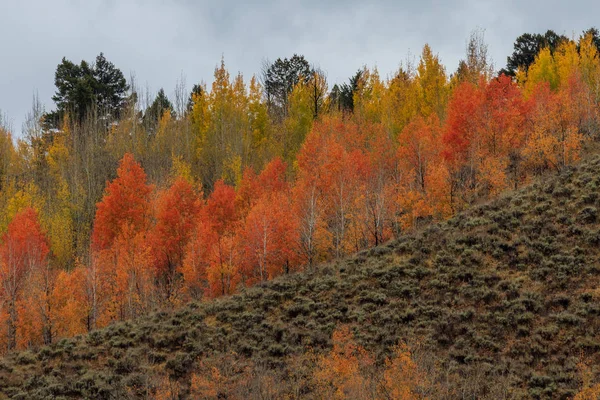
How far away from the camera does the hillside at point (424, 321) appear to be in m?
24.3

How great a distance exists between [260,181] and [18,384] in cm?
2902

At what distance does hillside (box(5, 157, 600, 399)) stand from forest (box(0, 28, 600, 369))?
15.3ft

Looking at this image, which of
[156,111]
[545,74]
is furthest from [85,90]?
[545,74]

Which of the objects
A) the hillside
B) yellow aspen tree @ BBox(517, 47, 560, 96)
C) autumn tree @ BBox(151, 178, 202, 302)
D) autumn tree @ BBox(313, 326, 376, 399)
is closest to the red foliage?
autumn tree @ BBox(151, 178, 202, 302)

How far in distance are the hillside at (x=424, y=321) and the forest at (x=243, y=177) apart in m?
4.67

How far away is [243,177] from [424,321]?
94.2ft

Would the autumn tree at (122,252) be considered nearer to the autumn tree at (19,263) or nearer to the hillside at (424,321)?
the autumn tree at (19,263)

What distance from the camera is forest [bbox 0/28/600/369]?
128 ft

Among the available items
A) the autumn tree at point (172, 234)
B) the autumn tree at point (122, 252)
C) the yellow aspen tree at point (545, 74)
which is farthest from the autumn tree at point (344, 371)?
the yellow aspen tree at point (545, 74)

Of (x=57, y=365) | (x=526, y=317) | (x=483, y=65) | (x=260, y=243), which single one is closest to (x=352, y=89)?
(x=483, y=65)

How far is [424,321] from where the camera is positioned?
28922 millimetres

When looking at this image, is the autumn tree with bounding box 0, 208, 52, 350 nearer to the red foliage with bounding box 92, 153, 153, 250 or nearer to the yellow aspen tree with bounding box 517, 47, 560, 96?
the red foliage with bounding box 92, 153, 153, 250

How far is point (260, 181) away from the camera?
50.4 meters

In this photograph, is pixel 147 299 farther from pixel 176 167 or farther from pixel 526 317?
pixel 526 317
